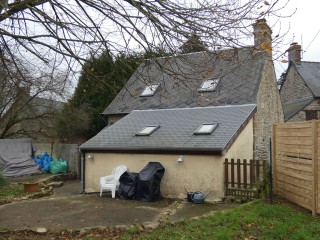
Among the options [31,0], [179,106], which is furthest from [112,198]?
[31,0]

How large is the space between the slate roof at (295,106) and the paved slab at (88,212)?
13.1 metres

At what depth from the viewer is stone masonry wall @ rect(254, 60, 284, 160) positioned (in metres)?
14.5

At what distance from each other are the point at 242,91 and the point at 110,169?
6.35m

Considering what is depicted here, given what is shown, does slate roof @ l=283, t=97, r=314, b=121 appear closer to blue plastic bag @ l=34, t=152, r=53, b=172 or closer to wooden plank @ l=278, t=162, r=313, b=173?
wooden plank @ l=278, t=162, r=313, b=173

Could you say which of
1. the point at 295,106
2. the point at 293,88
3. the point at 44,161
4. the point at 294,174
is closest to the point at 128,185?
the point at 294,174

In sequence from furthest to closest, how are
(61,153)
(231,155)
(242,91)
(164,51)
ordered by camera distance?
(61,153) < (242,91) < (231,155) < (164,51)

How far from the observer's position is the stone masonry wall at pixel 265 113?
1445 centimetres

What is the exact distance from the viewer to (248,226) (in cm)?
665

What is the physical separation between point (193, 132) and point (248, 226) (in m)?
6.39

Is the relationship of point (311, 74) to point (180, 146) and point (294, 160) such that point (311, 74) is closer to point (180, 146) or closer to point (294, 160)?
point (180, 146)

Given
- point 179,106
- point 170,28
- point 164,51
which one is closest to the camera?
point 170,28

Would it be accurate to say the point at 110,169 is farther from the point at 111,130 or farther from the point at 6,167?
the point at 6,167

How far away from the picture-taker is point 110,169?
1405 cm

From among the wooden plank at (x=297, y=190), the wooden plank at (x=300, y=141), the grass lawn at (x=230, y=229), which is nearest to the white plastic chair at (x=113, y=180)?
the grass lawn at (x=230, y=229)
